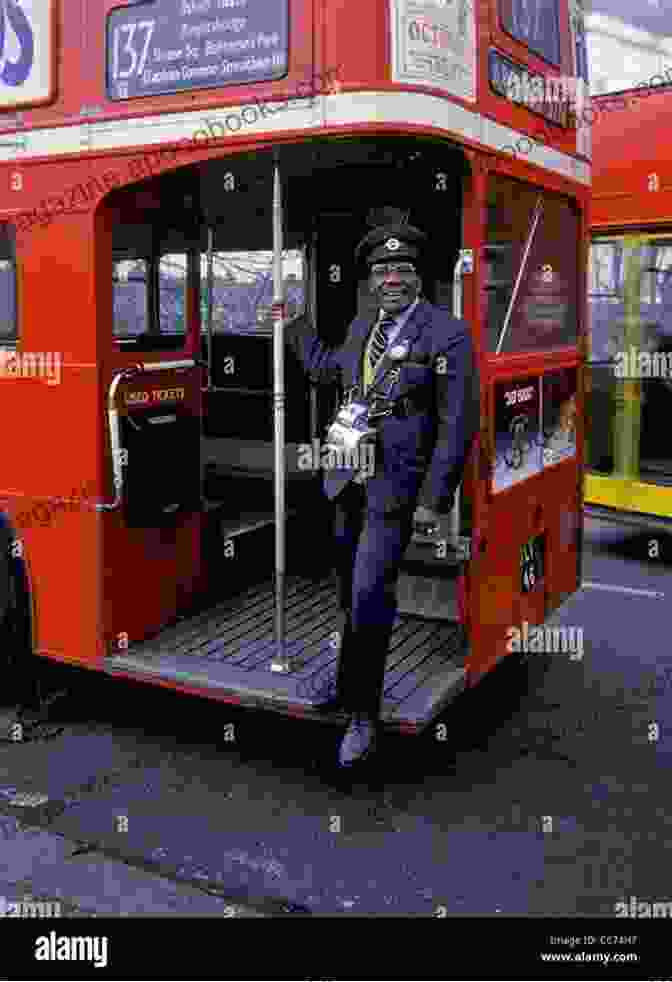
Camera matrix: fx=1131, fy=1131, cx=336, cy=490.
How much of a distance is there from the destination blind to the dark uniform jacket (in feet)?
3.64

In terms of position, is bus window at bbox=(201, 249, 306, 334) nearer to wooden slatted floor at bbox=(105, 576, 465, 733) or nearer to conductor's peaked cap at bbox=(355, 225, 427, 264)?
wooden slatted floor at bbox=(105, 576, 465, 733)

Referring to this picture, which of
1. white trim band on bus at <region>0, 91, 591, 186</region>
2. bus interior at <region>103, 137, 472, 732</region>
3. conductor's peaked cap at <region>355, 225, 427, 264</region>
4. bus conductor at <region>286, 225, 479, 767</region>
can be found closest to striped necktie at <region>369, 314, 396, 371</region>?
bus conductor at <region>286, 225, 479, 767</region>

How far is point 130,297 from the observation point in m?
5.19

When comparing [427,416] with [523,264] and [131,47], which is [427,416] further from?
[131,47]

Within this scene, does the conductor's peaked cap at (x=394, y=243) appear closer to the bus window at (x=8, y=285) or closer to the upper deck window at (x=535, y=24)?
the upper deck window at (x=535, y=24)

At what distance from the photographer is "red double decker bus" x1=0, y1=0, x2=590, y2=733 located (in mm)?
4355

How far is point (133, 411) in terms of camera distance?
5238mm

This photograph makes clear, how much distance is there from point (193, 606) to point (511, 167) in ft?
8.48

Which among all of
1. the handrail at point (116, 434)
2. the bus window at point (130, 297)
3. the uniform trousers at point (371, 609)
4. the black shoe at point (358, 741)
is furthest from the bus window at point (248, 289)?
the black shoe at point (358, 741)

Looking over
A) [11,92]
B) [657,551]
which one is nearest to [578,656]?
[657,551]

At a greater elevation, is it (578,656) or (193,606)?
(193,606)

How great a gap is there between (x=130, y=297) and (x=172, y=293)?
39 centimetres

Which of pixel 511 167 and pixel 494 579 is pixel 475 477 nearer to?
pixel 494 579

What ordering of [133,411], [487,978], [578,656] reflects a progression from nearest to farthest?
[487,978]
[133,411]
[578,656]
